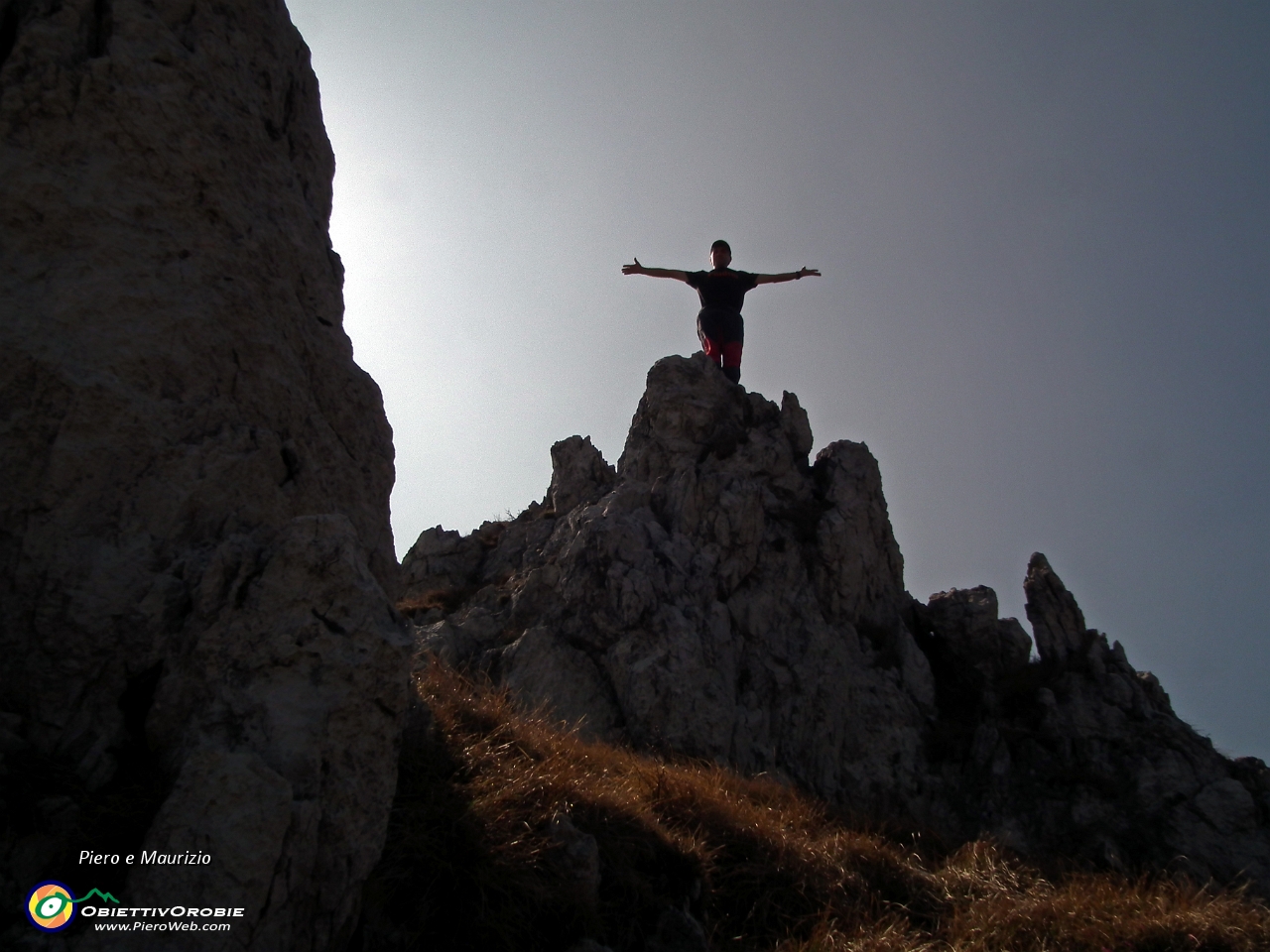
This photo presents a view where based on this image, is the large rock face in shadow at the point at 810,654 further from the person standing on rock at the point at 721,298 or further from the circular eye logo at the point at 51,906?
the circular eye logo at the point at 51,906

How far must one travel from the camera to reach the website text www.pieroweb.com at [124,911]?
3.49m

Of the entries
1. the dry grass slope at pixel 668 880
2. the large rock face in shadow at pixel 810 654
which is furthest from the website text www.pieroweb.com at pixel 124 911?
the large rock face in shadow at pixel 810 654

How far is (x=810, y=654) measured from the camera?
52.1 feet

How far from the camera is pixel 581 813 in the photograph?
18.8 ft

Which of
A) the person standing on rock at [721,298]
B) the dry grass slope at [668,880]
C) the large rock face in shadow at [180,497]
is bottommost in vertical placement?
the dry grass slope at [668,880]

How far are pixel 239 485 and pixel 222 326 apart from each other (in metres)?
1.20

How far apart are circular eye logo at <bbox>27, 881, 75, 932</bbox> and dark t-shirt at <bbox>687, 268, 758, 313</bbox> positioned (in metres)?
17.1

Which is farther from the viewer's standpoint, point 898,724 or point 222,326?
point 898,724

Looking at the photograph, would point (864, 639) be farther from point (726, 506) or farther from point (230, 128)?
point (230, 128)

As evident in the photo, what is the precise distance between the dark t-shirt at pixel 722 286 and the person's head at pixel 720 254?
40 cm

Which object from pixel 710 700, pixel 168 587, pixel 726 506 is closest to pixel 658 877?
pixel 168 587

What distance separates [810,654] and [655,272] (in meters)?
8.89

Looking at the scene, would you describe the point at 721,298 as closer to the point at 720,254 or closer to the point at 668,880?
the point at 720,254

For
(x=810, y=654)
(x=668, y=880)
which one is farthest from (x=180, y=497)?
(x=810, y=654)
